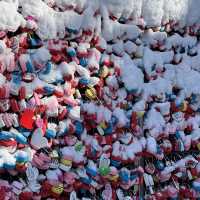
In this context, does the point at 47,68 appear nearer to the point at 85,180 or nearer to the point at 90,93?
the point at 90,93

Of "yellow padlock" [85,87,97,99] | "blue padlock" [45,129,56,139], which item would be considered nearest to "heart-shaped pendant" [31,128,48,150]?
"blue padlock" [45,129,56,139]

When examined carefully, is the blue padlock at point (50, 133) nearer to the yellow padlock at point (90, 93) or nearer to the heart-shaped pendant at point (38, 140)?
the heart-shaped pendant at point (38, 140)

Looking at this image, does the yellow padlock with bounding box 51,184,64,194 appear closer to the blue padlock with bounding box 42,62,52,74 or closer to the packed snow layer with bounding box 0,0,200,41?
the blue padlock with bounding box 42,62,52,74

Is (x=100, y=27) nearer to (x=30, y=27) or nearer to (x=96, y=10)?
(x=96, y=10)

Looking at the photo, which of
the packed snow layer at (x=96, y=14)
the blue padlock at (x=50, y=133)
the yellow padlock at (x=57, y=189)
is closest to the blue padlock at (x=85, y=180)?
the yellow padlock at (x=57, y=189)

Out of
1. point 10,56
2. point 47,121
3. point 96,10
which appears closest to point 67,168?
point 47,121

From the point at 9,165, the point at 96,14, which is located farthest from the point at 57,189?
the point at 96,14
